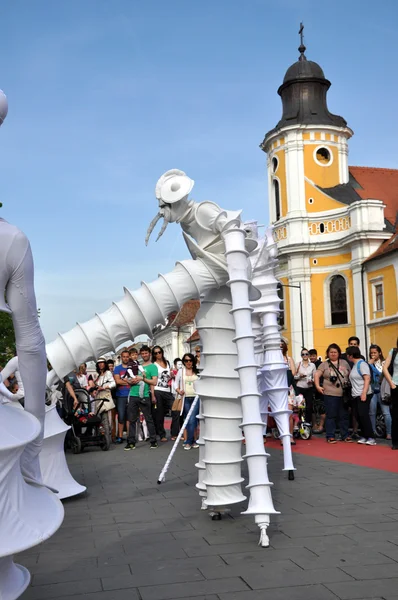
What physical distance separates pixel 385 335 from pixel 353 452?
1279 inches

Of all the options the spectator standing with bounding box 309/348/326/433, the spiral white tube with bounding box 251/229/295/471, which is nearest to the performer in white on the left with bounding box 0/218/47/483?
the spiral white tube with bounding box 251/229/295/471

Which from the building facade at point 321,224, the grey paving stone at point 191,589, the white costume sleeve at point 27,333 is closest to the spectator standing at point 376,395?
the grey paving stone at point 191,589

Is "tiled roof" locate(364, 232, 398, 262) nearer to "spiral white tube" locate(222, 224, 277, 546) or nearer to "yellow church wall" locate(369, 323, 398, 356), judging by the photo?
"yellow church wall" locate(369, 323, 398, 356)

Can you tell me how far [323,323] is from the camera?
4697 centimetres

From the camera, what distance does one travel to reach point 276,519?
6.01 meters

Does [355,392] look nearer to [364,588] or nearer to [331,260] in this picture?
[364,588]

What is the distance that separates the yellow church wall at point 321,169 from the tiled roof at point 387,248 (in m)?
7.16

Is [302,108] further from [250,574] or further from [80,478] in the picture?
[250,574]

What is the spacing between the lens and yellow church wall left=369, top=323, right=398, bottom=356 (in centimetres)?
4128

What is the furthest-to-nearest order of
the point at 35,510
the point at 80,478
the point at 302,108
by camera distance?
the point at 302,108
the point at 80,478
the point at 35,510

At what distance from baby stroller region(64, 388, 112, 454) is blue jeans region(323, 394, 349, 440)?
4.02 metres

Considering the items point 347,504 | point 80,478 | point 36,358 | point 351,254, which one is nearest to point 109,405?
→ point 80,478

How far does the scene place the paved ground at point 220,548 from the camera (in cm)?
409

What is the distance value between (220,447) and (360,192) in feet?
157
